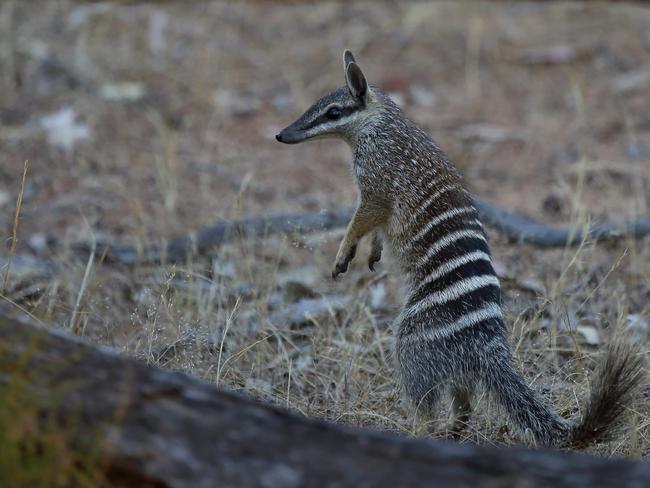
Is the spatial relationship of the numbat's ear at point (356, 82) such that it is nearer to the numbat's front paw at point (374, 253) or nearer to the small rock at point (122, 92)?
the numbat's front paw at point (374, 253)

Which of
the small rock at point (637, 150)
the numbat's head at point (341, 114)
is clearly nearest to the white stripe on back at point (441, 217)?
the numbat's head at point (341, 114)

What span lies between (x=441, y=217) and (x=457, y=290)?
40 centimetres

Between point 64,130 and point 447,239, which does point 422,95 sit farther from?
point 447,239

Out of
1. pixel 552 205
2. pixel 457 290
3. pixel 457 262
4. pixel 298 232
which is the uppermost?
pixel 457 262

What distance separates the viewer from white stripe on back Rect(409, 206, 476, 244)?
13.9 feet

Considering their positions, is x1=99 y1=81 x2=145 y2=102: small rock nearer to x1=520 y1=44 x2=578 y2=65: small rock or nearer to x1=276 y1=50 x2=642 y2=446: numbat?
x1=520 y1=44 x2=578 y2=65: small rock

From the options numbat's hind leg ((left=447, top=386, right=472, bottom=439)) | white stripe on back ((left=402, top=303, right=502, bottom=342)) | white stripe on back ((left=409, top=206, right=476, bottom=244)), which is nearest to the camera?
white stripe on back ((left=402, top=303, right=502, bottom=342))

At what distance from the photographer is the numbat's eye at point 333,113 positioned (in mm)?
4625

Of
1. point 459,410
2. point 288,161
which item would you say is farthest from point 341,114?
point 288,161

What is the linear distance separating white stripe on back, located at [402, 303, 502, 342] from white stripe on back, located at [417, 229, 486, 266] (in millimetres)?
331

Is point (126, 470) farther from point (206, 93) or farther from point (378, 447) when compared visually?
point (206, 93)

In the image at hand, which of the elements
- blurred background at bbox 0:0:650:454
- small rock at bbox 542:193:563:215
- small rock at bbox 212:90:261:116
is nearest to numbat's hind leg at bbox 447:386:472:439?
blurred background at bbox 0:0:650:454

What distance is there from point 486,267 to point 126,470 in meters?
2.16

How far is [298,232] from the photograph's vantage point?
5719 mm
